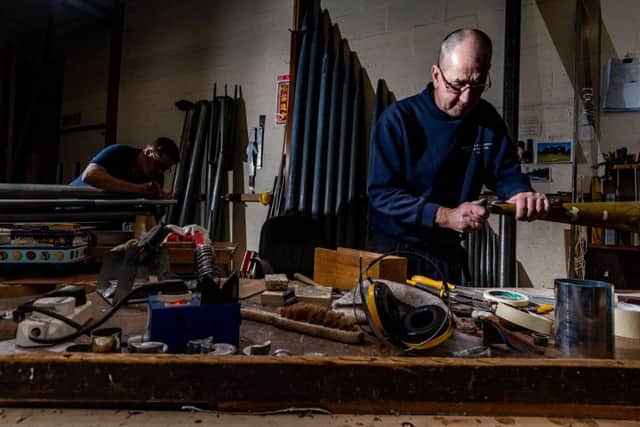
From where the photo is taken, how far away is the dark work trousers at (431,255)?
1.38 m

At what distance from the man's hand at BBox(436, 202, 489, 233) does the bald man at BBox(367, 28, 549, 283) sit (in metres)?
0.09

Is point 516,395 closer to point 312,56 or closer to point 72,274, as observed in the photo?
point 72,274

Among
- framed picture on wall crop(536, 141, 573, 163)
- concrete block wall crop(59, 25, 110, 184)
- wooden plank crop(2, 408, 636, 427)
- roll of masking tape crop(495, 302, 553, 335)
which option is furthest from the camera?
concrete block wall crop(59, 25, 110, 184)

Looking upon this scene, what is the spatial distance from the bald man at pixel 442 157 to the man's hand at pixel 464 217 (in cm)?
9

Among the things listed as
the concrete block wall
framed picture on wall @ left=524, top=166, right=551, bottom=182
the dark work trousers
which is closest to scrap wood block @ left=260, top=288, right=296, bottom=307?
the dark work trousers

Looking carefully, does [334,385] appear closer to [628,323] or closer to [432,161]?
[628,323]

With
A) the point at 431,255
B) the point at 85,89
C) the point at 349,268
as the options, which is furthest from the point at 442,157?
the point at 85,89

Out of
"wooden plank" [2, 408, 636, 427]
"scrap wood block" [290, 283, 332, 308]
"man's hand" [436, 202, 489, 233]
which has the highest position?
"man's hand" [436, 202, 489, 233]

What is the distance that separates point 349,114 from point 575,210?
6.03ft

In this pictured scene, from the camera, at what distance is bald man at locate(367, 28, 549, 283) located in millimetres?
1341

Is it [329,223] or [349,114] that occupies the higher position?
[349,114]

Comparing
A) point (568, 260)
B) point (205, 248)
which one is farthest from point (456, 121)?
point (568, 260)

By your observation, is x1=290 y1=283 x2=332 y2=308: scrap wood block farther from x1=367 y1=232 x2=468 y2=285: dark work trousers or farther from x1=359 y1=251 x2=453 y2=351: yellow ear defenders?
x1=367 y1=232 x2=468 y2=285: dark work trousers

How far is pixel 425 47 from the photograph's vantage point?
102 inches
